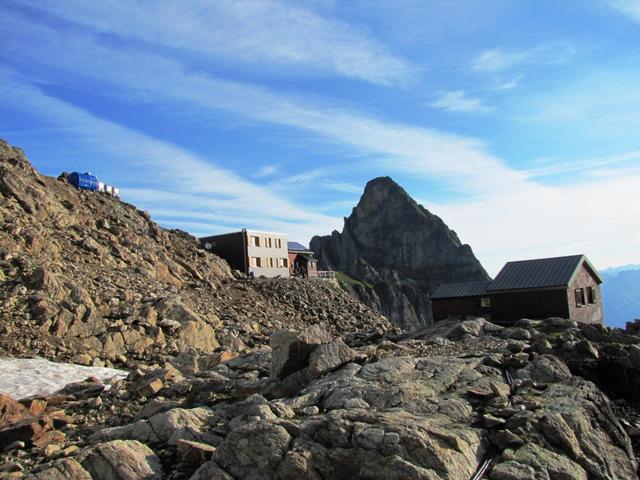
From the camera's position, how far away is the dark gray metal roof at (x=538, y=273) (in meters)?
32.5

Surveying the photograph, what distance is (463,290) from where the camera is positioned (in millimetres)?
39125

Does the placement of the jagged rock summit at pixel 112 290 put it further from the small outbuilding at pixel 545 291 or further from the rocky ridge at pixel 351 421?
the small outbuilding at pixel 545 291

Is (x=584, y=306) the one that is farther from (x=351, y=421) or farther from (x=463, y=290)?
(x=351, y=421)

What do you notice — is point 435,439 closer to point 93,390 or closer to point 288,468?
point 288,468

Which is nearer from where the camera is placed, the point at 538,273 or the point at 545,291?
the point at 545,291

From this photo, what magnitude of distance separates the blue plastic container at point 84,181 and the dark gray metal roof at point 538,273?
39185 millimetres

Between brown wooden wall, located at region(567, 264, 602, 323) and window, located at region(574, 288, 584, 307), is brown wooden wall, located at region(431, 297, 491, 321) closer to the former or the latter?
brown wooden wall, located at region(567, 264, 602, 323)

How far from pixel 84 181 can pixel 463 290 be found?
3734cm

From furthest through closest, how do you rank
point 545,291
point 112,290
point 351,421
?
point 112,290, point 545,291, point 351,421

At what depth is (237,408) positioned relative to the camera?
46.2 feet

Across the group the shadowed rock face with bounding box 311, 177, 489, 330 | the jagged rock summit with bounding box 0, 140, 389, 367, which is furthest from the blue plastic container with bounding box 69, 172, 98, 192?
the shadowed rock face with bounding box 311, 177, 489, 330

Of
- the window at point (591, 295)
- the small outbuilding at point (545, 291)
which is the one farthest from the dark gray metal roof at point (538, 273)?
the window at point (591, 295)

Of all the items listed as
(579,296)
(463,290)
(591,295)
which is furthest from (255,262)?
(579,296)

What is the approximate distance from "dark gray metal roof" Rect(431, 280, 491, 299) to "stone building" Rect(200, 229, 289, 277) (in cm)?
2586
